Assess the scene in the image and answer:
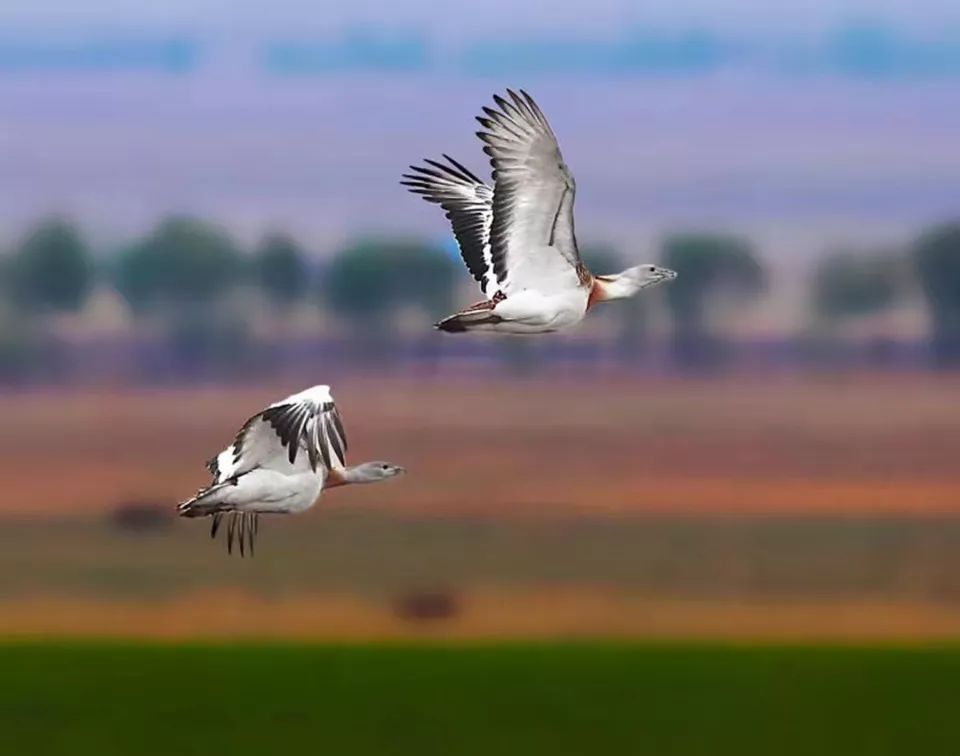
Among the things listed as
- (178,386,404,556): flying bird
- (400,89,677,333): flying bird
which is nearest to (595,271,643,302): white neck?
(400,89,677,333): flying bird

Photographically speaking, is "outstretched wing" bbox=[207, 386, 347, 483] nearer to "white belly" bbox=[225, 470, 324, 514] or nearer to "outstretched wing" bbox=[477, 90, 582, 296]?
"white belly" bbox=[225, 470, 324, 514]

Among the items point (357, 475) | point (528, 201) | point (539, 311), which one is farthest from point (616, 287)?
point (357, 475)

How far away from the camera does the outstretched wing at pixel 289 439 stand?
44.9ft

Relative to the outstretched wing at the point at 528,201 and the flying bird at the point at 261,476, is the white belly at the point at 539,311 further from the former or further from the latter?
the flying bird at the point at 261,476

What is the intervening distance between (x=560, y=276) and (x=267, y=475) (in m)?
2.22

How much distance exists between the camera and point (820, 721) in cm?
2105

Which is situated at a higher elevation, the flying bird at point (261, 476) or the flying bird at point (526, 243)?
the flying bird at point (526, 243)

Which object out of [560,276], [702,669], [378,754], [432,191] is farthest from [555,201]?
[702,669]

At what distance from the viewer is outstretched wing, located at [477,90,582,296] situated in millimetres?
13648

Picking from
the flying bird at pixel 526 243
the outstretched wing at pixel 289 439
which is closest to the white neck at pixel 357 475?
the outstretched wing at pixel 289 439

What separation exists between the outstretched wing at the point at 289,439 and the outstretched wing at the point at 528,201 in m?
1.46

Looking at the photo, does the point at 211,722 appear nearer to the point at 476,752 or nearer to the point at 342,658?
the point at 476,752

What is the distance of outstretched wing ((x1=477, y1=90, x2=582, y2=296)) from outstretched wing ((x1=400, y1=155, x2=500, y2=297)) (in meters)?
0.56

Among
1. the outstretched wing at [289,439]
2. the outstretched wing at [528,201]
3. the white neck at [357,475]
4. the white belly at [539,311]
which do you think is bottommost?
the white neck at [357,475]
